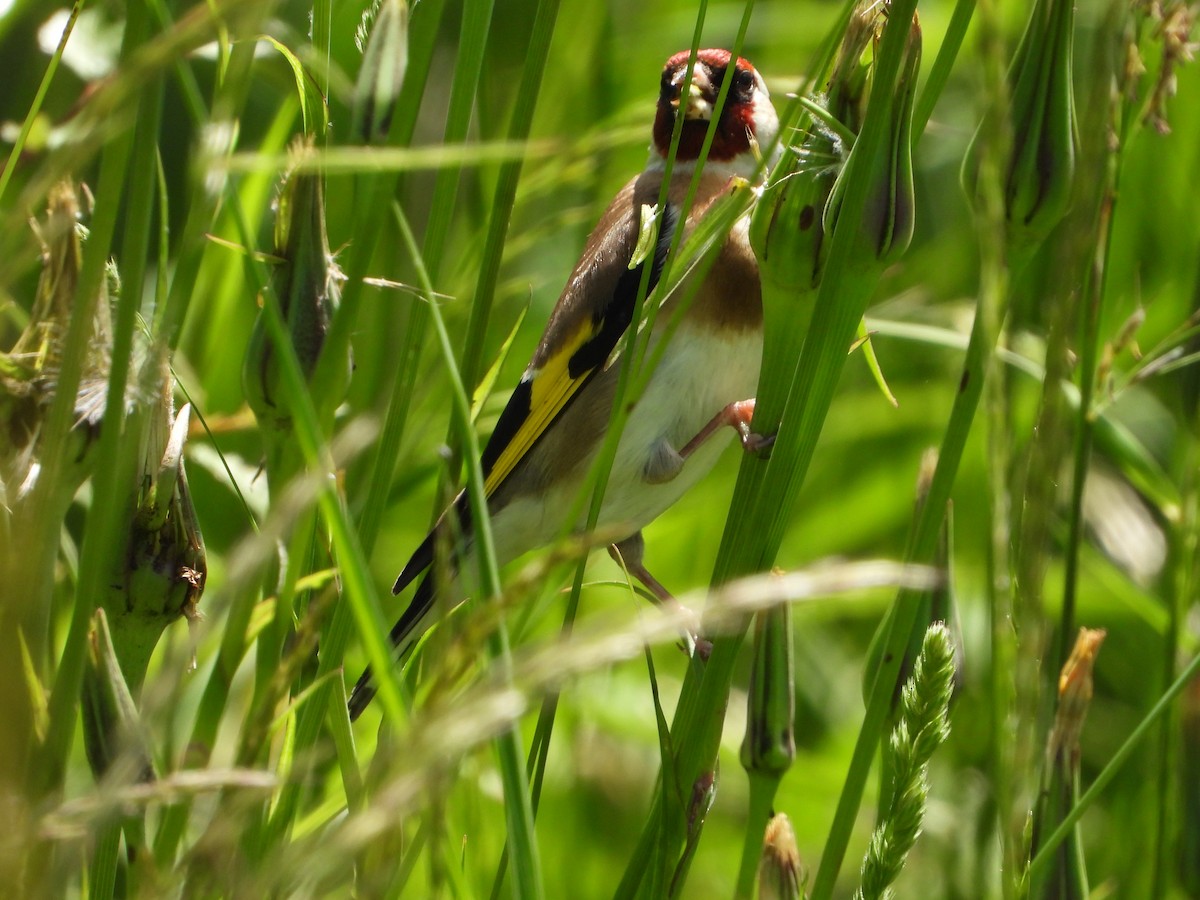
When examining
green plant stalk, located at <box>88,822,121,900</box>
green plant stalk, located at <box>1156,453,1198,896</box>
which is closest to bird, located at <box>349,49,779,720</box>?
green plant stalk, located at <box>1156,453,1198,896</box>

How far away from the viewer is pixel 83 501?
2320 millimetres

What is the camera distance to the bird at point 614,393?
2.45m

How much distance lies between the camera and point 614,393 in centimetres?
224

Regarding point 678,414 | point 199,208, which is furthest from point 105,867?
point 678,414

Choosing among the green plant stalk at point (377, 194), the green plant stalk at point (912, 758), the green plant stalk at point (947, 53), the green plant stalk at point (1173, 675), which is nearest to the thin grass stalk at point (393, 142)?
the green plant stalk at point (377, 194)

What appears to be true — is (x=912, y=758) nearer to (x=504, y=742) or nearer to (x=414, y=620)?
(x=504, y=742)

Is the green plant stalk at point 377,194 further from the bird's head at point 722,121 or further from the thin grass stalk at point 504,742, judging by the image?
the bird's head at point 722,121

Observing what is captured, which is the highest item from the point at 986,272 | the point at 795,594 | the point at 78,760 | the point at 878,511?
the point at 986,272

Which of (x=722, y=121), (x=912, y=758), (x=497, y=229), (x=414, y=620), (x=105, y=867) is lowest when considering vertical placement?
(x=414, y=620)

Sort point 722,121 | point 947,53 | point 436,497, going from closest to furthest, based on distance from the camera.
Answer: point 947,53, point 436,497, point 722,121

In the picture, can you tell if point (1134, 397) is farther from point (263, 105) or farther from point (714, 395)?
point (263, 105)

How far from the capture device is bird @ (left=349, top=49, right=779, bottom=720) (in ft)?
8.02

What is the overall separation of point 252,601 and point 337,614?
0.09m

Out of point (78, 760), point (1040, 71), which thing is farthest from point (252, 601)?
point (78, 760)
